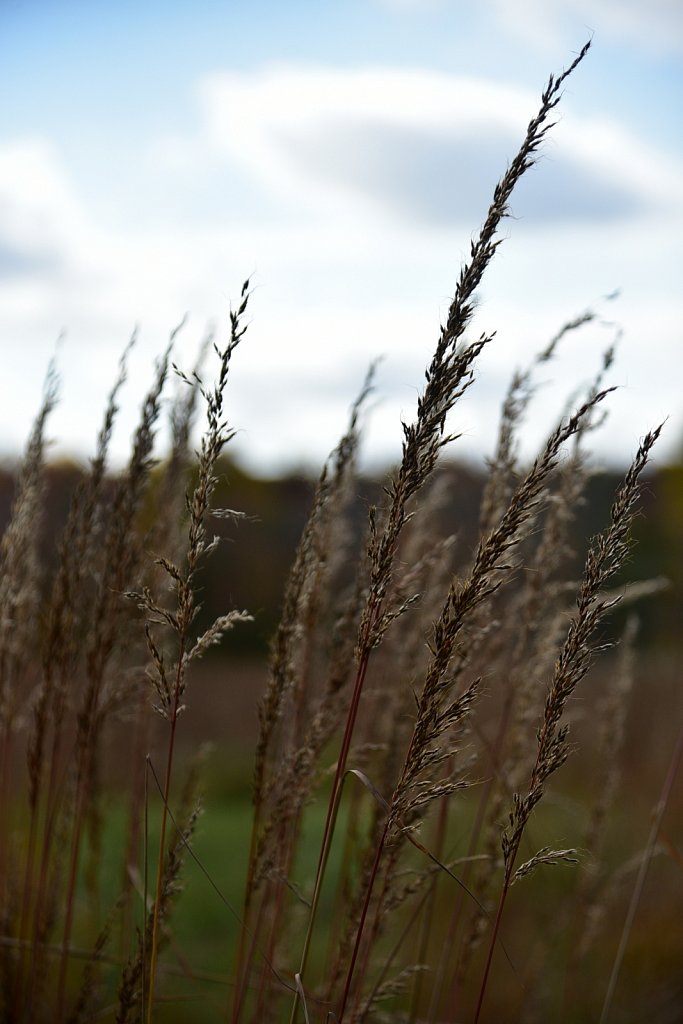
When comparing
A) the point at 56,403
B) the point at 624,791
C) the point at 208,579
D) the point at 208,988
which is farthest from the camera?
the point at 208,579

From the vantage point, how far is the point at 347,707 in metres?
2.46

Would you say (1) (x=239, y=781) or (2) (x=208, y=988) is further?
(1) (x=239, y=781)

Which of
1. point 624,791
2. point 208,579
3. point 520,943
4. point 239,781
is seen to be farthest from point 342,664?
point 208,579

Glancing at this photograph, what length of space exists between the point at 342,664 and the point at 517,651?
0.64 meters

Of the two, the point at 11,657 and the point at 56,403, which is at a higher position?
the point at 56,403

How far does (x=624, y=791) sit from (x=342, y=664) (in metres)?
6.82

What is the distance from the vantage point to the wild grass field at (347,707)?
149 centimetres

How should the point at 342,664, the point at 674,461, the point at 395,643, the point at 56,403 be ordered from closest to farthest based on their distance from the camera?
the point at 342,664, the point at 56,403, the point at 395,643, the point at 674,461

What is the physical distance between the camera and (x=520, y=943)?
4809 millimetres

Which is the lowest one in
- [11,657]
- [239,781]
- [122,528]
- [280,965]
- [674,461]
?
[239,781]

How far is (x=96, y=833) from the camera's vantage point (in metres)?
3.14

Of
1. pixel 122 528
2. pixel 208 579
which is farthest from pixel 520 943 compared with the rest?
pixel 208 579

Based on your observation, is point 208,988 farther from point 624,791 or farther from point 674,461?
point 674,461

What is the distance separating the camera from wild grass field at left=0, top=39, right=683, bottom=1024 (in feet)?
4.88
